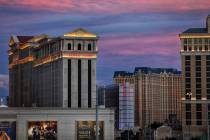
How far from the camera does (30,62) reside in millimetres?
111750

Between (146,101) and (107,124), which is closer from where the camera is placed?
(107,124)

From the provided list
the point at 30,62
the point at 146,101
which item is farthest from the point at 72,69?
the point at 146,101

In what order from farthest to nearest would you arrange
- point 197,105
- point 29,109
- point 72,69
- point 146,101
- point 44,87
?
point 146,101 < point 197,105 < point 44,87 < point 72,69 < point 29,109

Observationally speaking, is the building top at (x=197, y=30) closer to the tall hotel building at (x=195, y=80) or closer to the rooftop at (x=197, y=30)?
the rooftop at (x=197, y=30)

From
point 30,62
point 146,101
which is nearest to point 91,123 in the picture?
point 30,62

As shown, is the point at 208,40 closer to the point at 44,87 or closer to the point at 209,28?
the point at 209,28

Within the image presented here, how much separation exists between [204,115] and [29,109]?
145ft

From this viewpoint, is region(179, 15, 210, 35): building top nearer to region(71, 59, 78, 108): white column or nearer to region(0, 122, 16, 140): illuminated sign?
region(71, 59, 78, 108): white column

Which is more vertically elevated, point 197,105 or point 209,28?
point 209,28

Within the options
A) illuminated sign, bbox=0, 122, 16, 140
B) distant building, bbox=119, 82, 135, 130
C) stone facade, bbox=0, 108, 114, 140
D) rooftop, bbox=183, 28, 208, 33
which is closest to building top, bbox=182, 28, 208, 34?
rooftop, bbox=183, 28, 208, 33

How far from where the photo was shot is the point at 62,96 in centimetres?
8462

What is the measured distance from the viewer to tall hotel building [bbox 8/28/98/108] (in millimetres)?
83438

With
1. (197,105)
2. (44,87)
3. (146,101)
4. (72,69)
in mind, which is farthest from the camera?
(146,101)

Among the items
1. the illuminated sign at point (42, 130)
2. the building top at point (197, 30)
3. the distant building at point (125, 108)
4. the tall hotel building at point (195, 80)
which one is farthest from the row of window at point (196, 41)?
the distant building at point (125, 108)
